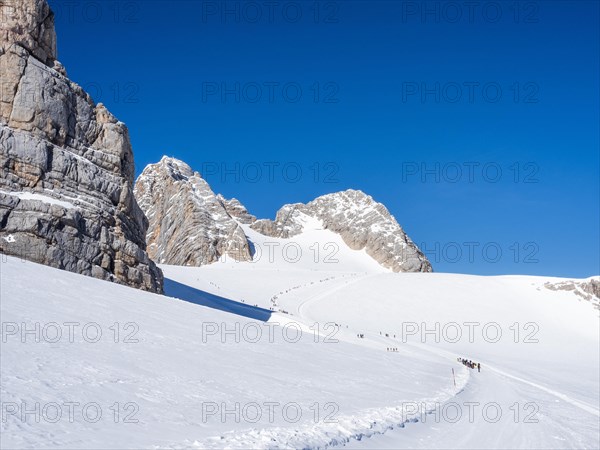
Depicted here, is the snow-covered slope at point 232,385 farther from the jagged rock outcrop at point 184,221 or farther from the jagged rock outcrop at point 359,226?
the jagged rock outcrop at point 359,226

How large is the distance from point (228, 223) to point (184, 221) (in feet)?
34.6

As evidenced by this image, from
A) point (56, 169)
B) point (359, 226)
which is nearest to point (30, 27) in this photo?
point (56, 169)

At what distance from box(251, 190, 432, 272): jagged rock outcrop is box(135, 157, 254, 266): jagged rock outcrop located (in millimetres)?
37107

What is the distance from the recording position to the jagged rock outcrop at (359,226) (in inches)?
5502

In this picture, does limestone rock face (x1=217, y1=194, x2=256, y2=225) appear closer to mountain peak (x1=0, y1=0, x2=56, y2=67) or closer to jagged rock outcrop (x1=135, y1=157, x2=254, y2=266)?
jagged rock outcrop (x1=135, y1=157, x2=254, y2=266)

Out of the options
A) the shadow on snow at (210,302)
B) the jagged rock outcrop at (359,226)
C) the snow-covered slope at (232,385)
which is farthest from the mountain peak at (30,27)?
the jagged rock outcrop at (359,226)

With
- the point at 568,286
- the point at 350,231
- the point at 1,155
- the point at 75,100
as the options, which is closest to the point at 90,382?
the point at 1,155

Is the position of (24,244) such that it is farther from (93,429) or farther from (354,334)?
(354,334)

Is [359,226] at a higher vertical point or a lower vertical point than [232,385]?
higher

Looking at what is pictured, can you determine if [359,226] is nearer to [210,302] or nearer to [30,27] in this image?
[210,302]

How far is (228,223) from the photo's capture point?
12062 cm

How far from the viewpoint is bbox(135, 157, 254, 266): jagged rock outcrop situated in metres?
110

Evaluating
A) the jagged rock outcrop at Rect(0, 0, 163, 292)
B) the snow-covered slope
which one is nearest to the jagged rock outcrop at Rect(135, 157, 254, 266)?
the jagged rock outcrop at Rect(0, 0, 163, 292)

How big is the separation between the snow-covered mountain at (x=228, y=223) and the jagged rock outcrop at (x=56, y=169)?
236 ft
